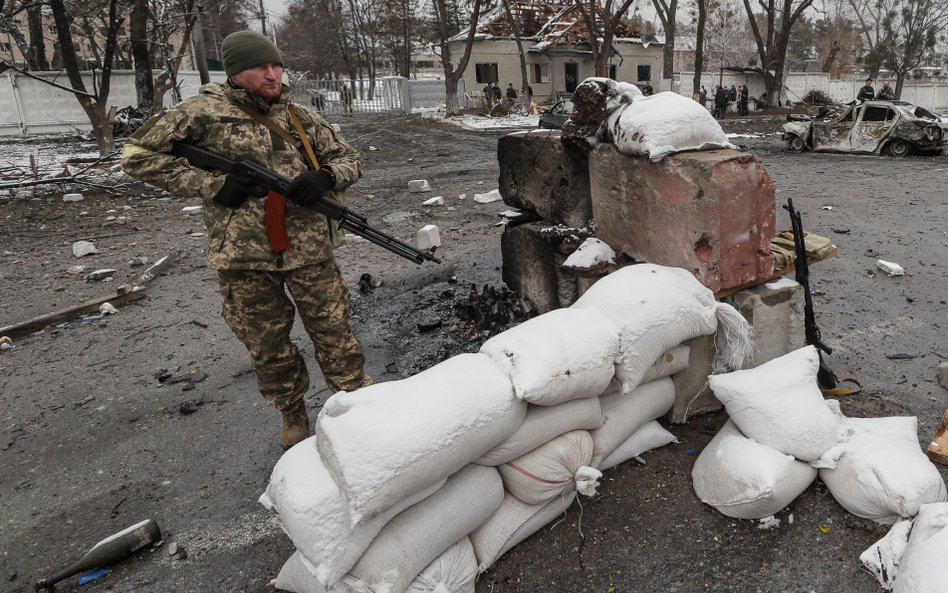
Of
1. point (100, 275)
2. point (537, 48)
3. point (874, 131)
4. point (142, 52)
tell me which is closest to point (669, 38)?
point (537, 48)

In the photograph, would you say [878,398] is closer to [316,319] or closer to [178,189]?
[316,319]

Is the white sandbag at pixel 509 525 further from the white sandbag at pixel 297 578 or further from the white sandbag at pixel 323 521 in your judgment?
the white sandbag at pixel 297 578

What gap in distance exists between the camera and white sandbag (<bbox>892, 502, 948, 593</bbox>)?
4.48 feet

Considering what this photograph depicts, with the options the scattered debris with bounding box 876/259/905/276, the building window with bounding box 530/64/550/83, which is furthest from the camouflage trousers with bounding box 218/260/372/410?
the building window with bounding box 530/64/550/83

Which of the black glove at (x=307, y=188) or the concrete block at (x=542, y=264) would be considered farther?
the concrete block at (x=542, y=264)

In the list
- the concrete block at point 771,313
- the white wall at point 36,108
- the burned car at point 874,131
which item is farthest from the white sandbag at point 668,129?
Result: the white wall at point 36,108

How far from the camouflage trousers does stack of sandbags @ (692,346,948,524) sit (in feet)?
4.72

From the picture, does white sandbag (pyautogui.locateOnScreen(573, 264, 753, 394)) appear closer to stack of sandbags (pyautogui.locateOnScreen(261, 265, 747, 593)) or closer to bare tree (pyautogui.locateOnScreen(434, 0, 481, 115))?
stack of sandbags (pyautogui.locateOnScreen(261, 265, 747, 593))

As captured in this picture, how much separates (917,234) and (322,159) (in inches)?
204

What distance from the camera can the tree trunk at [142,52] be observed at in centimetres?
1181

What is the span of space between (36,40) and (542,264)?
2089 centimetres

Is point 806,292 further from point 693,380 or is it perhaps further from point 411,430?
point 411,430

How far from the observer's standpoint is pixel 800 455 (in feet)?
6.24

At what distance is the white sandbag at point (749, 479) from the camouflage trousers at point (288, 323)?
1.42 meters
